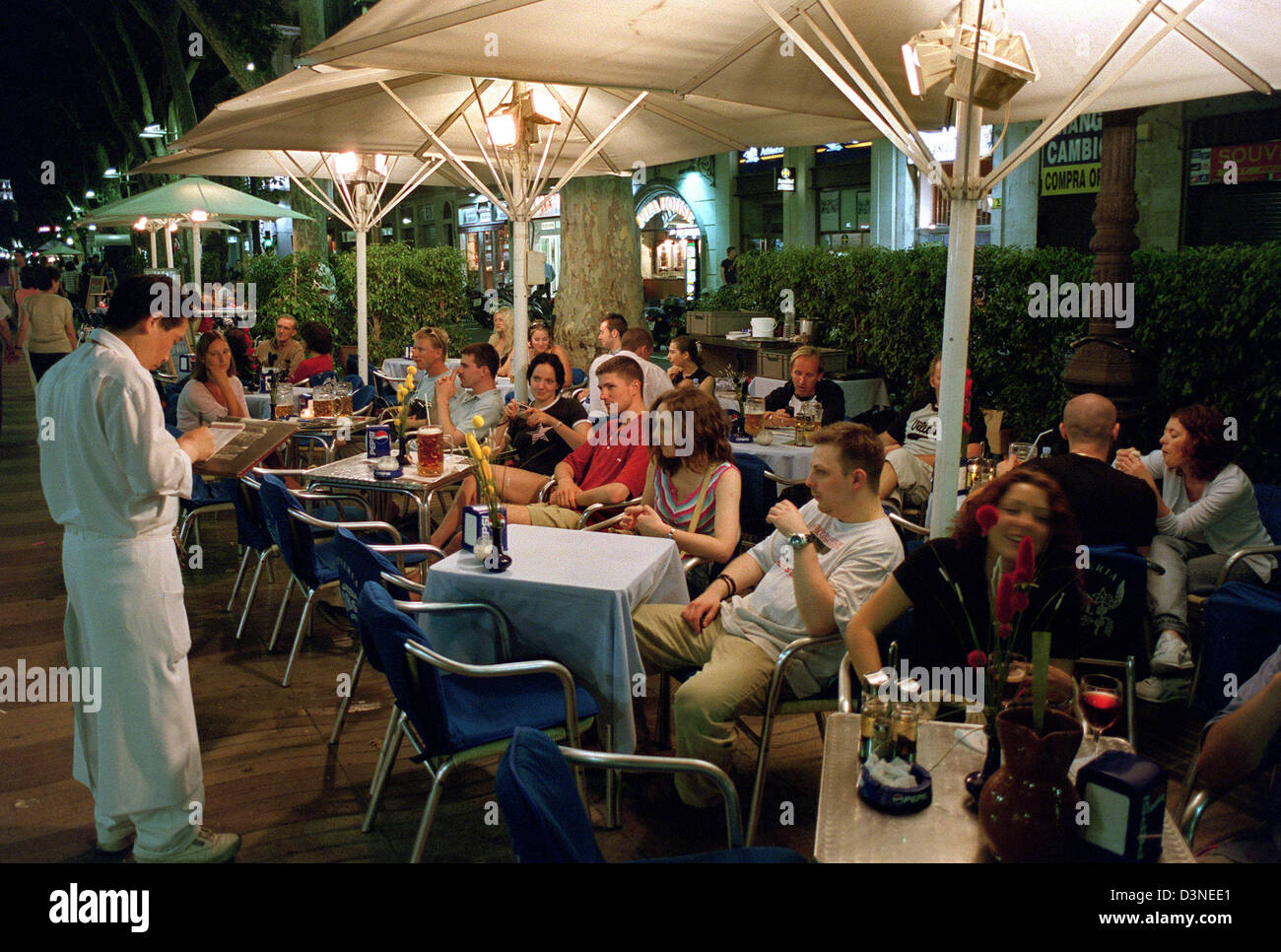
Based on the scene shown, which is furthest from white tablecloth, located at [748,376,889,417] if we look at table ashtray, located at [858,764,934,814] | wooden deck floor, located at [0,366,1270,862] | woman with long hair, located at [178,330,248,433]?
table ashtray, located at [858,764,934,814]

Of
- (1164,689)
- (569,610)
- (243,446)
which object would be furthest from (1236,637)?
(243,446)

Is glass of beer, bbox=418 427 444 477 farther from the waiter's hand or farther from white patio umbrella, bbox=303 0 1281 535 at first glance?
the waiter's hand

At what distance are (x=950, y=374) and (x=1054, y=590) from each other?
2.82 feet

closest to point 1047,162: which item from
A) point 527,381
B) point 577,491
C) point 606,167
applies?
point 606,167

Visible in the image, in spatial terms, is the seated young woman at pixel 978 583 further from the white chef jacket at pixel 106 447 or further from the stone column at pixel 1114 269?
the stone column at pixel 1114 269

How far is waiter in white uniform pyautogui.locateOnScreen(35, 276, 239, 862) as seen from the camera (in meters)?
2.93

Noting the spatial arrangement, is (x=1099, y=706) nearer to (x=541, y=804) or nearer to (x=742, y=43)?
(x=541, y=804)

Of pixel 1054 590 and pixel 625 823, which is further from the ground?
pixel 1054 590

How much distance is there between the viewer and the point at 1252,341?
6008 mm

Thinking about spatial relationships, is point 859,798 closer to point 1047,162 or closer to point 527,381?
point 527,381

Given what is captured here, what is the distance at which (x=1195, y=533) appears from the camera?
4.32m

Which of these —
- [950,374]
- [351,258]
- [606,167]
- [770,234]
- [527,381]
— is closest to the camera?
[950,374]

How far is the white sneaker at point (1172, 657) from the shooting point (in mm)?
4102

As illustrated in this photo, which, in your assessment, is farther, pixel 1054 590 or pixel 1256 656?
pixel 1256 656
